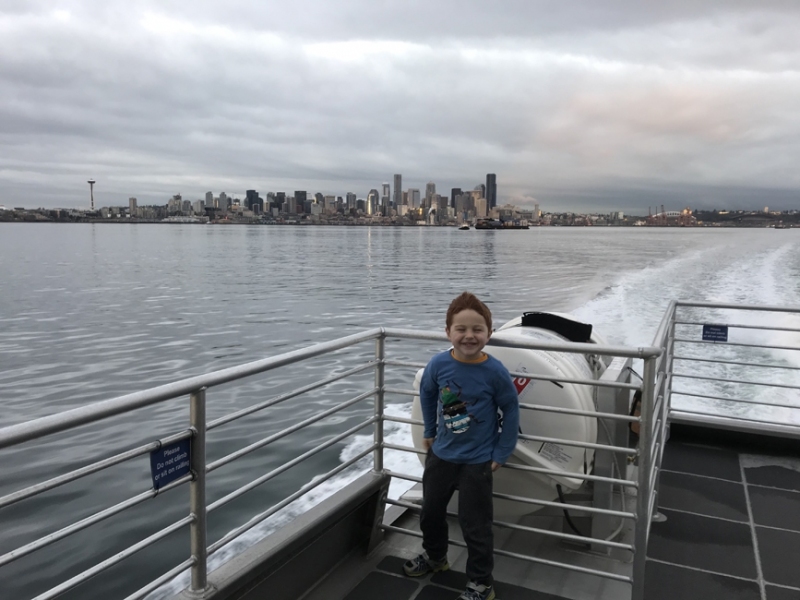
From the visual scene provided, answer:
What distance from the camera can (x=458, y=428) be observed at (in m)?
3.35

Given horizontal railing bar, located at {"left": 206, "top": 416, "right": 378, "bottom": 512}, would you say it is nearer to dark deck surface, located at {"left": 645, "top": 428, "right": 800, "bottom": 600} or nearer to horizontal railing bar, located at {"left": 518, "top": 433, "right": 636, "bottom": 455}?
horizontal railing bar, located at {"left": 518, "top": 433, "right": 636, "bottom": 455}

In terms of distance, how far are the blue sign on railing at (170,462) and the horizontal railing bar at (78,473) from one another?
0.03m

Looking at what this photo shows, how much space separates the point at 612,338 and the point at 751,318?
14.4 feet

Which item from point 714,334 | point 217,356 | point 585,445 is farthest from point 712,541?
point 217,356

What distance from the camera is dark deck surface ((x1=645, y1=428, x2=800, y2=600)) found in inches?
148

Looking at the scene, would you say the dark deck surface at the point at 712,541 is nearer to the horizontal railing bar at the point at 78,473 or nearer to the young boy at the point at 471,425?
the young boy at the point at 471,425

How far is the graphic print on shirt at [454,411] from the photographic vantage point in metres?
3.33

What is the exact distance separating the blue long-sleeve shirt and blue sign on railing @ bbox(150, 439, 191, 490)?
1332 millimetres

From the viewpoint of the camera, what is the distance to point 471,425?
3326 mm

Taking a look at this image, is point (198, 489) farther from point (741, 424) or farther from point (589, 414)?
point (741, 424)

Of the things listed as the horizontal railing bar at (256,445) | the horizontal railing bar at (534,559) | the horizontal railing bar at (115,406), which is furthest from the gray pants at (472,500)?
the horizontal railing bar at (115,406)

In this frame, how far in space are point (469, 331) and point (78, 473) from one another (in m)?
1.86

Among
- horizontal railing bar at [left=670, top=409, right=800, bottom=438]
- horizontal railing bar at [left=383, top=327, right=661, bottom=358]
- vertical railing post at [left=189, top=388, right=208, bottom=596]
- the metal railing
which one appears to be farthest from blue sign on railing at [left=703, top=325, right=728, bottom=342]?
vertical railing post at [left=189, top=388, right=208, bottom=596]

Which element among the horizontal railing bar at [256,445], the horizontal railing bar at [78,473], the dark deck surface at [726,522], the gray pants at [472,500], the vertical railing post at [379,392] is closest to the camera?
the horizontal railing bar at [78,473]
